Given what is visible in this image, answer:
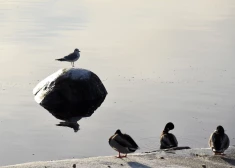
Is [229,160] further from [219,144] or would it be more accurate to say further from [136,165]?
[136,165]

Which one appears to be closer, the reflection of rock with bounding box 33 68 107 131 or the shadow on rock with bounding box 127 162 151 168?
the shadow on rock with bounding box 127 162 151 168

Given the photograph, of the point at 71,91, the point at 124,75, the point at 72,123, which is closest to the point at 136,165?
the point at 72,123

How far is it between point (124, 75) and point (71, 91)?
168 inches

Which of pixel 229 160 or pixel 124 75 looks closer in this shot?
pixel 229 160

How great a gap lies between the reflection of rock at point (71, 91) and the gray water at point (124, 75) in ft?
1.77

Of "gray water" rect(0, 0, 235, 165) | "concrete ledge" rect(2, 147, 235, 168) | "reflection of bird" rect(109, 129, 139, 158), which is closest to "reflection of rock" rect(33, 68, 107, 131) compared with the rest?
"gray water" rect(0, 0, 235, 165)

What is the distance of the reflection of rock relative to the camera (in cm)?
2477

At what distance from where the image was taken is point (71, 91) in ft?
82.4

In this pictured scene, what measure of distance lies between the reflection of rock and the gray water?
1.77ft

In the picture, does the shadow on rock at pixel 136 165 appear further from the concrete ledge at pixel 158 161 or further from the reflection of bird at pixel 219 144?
the reflection of bird at pixel 219 144

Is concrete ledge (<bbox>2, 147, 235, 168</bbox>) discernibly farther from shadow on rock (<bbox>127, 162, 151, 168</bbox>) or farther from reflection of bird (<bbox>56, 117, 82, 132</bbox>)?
reflection of bird (<bbox>56, 117, 82, 132</bbox>)

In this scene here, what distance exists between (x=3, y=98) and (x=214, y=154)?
12781 mm

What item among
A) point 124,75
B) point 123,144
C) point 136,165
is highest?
point 124,75

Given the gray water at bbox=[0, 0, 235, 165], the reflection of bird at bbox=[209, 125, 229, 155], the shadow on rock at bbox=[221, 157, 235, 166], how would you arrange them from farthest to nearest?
1. the gray water at bbox=[0, 0, 235, 165]
2. the reflection of bird at bbox=[209, 125, 229, 155]
3. the shadow on rock at bbox=[221, 157, 235, 166]
